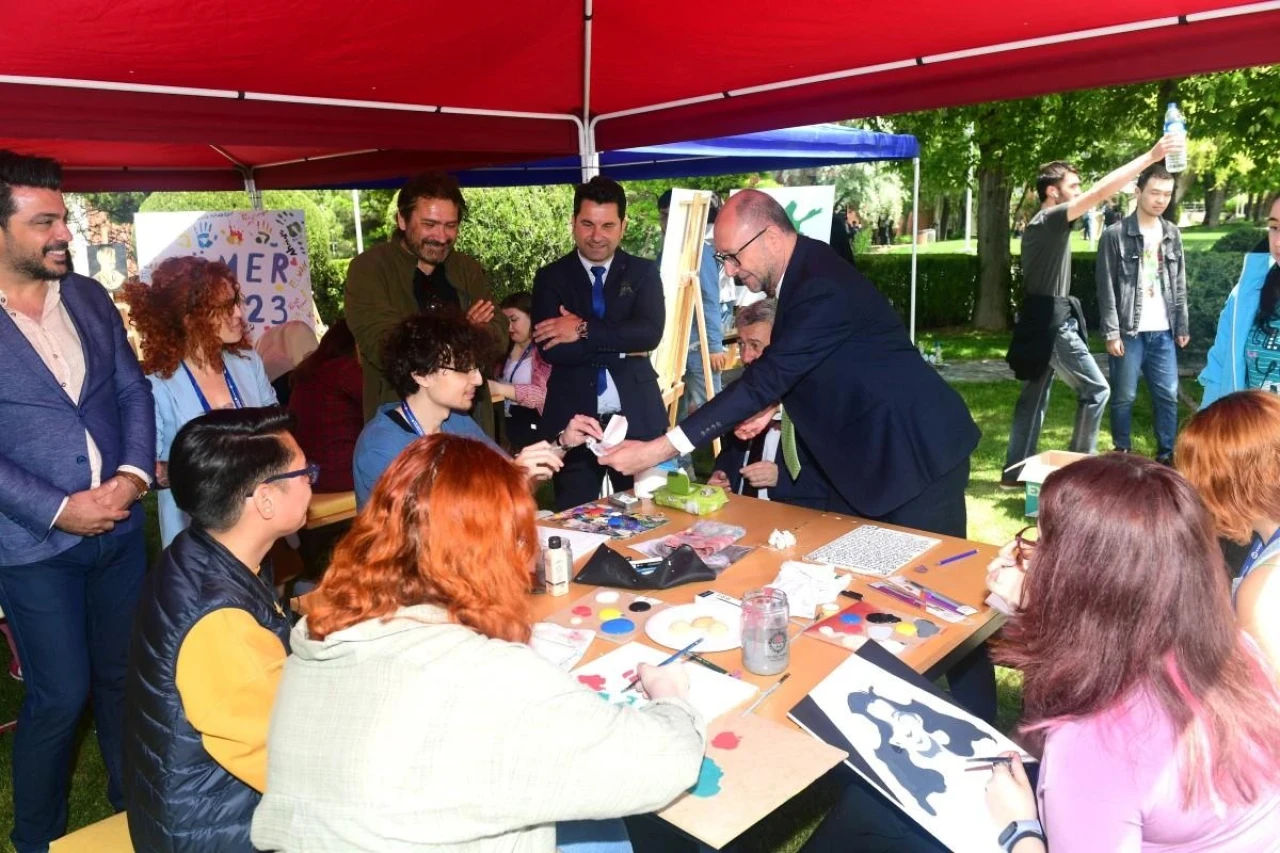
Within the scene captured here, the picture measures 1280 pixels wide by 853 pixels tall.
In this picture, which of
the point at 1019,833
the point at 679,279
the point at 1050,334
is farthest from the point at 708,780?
the point at 679,279

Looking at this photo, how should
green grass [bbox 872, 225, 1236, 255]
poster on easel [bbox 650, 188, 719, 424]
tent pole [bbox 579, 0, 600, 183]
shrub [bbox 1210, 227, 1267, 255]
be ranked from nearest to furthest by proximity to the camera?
tent pole [bbox 579, 0, 600, 183], poster on easel [bbox 650, 188, 719, 424], shrub [bbox 1210, 227, 1267, 255], green grass [bbox 872, 225, 1236, 255]

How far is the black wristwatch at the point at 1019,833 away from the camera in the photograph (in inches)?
57.5

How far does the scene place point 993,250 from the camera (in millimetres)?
13352

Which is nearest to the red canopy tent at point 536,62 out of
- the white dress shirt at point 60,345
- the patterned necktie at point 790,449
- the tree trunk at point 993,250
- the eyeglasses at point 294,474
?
the white dress shirt at point 60,345

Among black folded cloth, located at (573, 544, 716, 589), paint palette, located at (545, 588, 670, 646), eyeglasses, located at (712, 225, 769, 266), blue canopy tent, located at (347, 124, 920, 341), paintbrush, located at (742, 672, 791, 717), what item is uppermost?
blue canopy tent, located at (347, 124, 920, 341)

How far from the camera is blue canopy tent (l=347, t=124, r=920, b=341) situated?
7488 millimetres

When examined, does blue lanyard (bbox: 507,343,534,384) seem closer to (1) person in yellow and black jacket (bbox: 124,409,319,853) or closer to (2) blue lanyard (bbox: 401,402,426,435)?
(2) blue lanyard (bbox: 401,402,426,435)

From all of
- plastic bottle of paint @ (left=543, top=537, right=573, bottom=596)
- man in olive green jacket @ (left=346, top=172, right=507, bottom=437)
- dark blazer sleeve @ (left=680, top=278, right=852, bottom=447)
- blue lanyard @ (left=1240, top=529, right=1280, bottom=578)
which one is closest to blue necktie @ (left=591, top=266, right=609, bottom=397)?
man in olive green jacket @ (left=346, top=172, right=507, bottom=437)

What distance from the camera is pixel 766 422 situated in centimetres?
354

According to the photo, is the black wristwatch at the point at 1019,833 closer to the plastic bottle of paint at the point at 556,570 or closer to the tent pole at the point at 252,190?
the plastic bottle of paint at the point at 556,570

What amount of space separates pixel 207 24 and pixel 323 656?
8.13ft

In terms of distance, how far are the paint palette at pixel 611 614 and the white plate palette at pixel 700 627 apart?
0.03 m

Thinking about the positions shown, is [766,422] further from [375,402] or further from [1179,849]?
[1179,849]

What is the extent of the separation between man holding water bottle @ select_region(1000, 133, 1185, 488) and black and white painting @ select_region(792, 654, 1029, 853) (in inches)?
166
